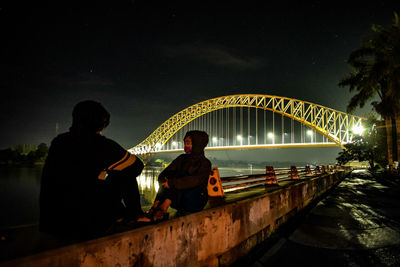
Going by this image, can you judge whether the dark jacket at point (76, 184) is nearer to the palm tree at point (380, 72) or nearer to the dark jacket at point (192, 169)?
the dark jacket at point (192, 169)

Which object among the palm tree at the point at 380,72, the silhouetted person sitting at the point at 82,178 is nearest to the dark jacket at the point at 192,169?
the silhouetted person sitting at the point at 82,178

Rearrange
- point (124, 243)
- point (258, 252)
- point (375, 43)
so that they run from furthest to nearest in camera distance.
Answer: point (375, 43) → point (258, 252) → point (124, 243)

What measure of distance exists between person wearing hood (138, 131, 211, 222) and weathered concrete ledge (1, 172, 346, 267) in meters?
0.19

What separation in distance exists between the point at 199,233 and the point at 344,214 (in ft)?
16.8

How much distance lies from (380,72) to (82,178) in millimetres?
23689

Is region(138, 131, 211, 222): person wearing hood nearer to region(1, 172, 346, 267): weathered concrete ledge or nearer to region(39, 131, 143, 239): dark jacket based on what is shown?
region(1, 172, 346, 267): weathered concrete ledge

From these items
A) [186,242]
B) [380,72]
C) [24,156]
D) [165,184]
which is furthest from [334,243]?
[24,156]

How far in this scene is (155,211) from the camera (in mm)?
2438

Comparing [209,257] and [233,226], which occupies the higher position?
[233,226]

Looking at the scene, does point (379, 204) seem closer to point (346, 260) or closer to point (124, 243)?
point (346, 260)

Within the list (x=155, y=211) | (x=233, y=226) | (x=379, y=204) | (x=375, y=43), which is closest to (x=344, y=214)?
(x=379, y=204)

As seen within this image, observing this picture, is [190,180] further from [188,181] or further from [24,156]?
[24,156]

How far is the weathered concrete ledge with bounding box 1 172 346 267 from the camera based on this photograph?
5.41 ft

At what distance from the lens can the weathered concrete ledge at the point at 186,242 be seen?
165cm
